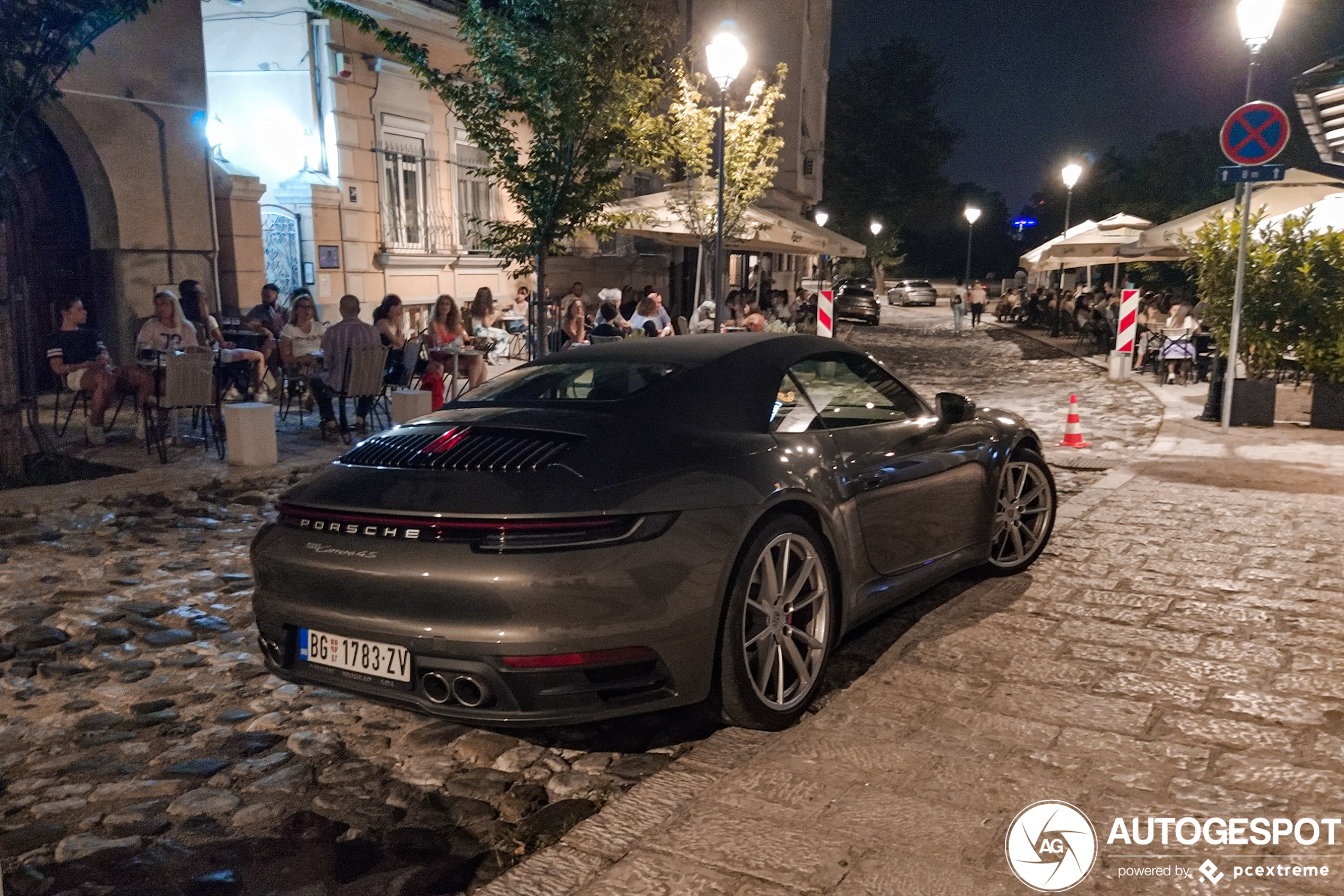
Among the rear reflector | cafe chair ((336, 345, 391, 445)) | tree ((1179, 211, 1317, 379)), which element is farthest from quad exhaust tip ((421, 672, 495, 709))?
tree ((1179, 211, 1317, 379))

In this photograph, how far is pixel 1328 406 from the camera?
11.6m

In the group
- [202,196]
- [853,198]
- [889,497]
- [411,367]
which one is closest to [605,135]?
[411,367]

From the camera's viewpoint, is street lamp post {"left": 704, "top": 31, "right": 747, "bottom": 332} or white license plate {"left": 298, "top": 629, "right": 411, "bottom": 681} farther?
street lamp post {"left": 704, "top": 31, "right": 747, "bottom": 332}

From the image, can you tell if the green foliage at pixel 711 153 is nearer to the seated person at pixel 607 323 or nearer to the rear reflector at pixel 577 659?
the seated person at pixel 607 323

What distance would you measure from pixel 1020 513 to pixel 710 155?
14.9 meters

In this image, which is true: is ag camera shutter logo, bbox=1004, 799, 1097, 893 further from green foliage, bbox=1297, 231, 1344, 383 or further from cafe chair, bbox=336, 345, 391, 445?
green foliage, bbox=1297, 231, 1344, 383

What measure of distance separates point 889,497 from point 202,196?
37.6 ft

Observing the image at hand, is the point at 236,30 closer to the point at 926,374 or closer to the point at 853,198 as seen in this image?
the point at 926,374

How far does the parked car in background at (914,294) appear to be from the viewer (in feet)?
175

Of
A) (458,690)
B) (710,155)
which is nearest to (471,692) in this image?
(458,690)

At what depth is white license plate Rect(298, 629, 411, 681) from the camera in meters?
3.38

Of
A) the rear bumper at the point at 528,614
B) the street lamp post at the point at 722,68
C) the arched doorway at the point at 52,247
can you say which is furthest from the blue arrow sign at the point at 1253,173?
the arched doorway at the point at 52,247

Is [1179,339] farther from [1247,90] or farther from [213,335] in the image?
[213,335]
